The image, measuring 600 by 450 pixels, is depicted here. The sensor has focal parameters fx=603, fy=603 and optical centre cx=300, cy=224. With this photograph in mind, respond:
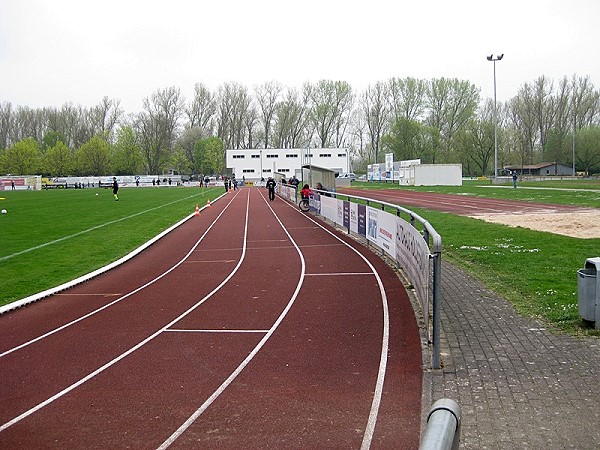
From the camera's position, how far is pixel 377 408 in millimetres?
5355

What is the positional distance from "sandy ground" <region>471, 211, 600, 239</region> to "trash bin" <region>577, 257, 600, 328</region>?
9.96m

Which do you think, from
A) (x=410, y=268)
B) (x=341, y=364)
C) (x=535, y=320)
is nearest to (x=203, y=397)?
(x=341, y=364)

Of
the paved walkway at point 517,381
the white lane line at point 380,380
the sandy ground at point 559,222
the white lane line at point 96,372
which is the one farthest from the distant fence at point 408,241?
the sandy ground at point 559,222

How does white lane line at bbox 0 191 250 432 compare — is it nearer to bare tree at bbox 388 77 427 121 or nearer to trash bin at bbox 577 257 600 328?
trash bin at bbox 577 257 600 328

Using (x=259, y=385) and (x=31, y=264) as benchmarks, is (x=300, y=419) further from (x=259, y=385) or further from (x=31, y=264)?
(x=31, y=264)

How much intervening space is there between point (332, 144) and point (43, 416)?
11364 cm

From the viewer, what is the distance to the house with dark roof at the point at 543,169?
94.4 m

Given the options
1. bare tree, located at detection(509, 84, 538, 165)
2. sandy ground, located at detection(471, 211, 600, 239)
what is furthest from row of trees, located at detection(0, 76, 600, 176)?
sandy ground, located at detection(471, 211, 600, 239)

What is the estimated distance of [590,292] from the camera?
7.33m

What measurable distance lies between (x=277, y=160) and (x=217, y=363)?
106m

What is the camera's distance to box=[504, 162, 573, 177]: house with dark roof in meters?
94.4

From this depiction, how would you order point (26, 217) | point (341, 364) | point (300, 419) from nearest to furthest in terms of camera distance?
point (300, 419) < point (341, 364) < point (26, 217)

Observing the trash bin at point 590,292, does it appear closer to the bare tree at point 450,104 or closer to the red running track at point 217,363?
the red running track at point 217,363

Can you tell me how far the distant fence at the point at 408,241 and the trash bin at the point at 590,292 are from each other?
→ 5.99 ft
